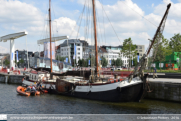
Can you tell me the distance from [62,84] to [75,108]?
845cm

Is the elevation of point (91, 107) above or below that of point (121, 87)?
below

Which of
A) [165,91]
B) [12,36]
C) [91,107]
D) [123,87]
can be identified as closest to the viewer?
[91,107]

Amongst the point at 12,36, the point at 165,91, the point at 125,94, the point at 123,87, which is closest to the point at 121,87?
the point at 123,87

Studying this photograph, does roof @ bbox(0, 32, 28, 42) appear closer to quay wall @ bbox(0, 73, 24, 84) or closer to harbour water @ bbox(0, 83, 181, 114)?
quay wall @ bbox(0, 73, 24, 84)

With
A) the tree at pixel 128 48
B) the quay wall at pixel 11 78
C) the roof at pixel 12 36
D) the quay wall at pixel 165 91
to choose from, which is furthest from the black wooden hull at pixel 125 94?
the roof at pixel 12 36

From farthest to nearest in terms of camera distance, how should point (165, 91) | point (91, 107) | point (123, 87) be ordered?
point (165, 91) → point (123, 87) → point (91, 107)

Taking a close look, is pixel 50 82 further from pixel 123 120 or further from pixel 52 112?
pixel 123 120

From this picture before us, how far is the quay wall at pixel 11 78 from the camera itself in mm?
51309

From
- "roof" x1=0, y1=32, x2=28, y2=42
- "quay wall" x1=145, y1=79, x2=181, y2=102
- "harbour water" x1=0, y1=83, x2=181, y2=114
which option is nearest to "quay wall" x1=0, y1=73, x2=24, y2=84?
"roof" x1=0, y1=32, x2=28, y2=42

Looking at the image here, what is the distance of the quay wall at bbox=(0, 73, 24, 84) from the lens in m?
51.3

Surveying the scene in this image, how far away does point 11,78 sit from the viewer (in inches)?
2115

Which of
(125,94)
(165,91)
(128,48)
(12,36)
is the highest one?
(12,36)

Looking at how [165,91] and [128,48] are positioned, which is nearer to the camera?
[165,91]

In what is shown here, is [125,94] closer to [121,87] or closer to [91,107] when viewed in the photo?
[121,87]
